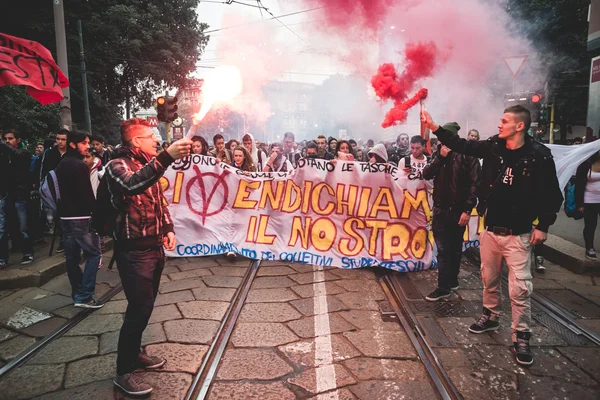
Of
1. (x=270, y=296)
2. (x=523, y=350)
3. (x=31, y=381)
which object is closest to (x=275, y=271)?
(x=270, y=296)

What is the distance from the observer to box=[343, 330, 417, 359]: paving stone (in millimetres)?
3293

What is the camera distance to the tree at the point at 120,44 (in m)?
17.2

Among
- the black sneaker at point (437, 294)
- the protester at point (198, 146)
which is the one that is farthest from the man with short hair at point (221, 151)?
the black sneaker at point (437, 294)

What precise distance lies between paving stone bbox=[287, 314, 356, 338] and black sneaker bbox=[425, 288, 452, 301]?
44.5 inches

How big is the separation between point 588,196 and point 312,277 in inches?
164

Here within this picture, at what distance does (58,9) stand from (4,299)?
676cm

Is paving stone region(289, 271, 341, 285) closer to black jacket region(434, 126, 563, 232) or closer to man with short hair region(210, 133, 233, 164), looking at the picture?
black jacket region(434, 126, 563, 232)

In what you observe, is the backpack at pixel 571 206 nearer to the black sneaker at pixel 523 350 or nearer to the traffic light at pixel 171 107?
the black sneaker at pixel 523 350

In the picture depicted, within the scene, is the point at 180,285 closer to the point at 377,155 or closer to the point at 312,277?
the point at 312,277

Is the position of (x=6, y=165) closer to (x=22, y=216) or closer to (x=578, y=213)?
(x=22, y=216)

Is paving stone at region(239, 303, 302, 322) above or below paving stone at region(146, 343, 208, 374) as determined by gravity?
above

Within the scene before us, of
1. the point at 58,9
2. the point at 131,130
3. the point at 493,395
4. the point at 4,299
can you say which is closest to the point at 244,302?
the point at 131,130

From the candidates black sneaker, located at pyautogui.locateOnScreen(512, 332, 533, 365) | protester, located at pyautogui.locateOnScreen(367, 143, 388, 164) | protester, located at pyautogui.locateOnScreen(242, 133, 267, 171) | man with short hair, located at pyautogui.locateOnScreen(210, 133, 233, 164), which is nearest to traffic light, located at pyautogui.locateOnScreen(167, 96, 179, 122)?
man with short hair, located at pyautogui.locateOnScreen(210, 133, 233, 164)

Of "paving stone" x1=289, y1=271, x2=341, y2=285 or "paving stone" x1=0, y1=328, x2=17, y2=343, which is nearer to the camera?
"paving stone" x1=0, y1=328, x2=17, y2=343
